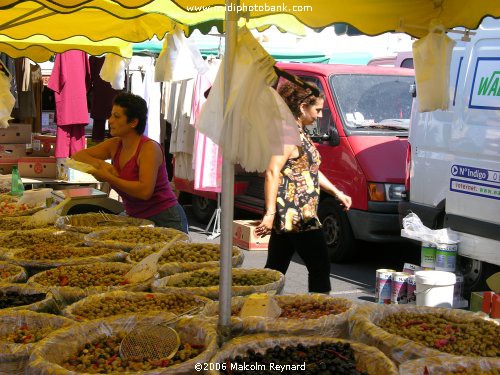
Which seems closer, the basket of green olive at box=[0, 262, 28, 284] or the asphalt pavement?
the basket of green olive at box=[0, 262, 28, 284]

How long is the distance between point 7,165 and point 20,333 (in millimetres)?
5998

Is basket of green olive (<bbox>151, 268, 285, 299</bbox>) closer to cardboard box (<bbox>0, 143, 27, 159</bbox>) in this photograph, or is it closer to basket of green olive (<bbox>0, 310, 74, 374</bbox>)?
basket of green olive (<bbox>0, 310, 74, 374</bbox>)

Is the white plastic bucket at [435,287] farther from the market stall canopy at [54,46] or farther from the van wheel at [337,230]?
the market stall canopy at [54,46]

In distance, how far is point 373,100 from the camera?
27.7 feet

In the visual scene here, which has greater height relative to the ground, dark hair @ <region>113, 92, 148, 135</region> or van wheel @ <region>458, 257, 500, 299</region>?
dark hair @ <region>113, 92, 148, 135</region>

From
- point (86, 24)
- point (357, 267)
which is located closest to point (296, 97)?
point (86, 24)

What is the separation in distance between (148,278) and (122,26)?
279 centimetres

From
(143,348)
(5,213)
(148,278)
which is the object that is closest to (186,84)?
(5,213)

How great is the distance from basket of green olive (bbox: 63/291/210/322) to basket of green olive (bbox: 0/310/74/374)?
0.11 metres

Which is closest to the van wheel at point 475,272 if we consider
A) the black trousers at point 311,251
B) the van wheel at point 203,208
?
the black trousers at point 311,251

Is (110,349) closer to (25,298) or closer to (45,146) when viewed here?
(25,298)

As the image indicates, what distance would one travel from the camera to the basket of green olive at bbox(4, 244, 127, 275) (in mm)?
4117

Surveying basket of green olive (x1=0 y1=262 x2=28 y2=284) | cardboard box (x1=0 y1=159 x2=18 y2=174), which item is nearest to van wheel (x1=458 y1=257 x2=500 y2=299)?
basket of green olive (x1=0 y1=262 x2=28 y2=284)

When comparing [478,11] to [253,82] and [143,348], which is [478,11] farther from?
[143,348]
